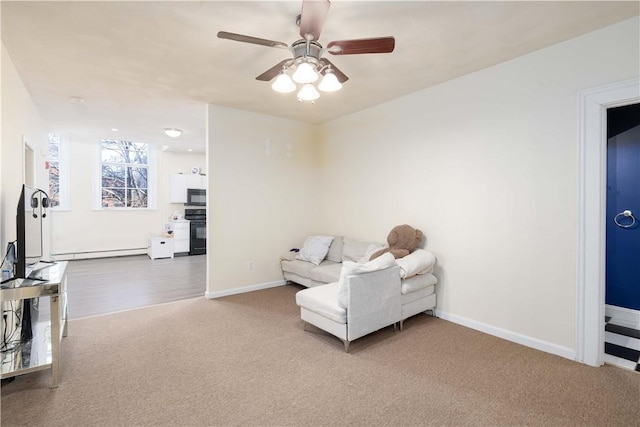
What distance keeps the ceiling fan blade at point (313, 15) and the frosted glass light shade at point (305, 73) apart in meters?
0.18

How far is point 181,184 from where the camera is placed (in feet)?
25.5

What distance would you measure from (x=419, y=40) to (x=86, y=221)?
7641 millimetres

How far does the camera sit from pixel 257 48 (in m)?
2.69

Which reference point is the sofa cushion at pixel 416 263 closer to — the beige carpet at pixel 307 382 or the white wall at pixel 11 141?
the beige carpet at pixel 307 382

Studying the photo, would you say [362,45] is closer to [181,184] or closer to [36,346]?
[36,346]

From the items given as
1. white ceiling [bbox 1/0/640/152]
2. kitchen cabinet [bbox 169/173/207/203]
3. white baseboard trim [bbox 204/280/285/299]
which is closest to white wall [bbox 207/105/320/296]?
white baseboard trim [bbox 204/280/285/299]

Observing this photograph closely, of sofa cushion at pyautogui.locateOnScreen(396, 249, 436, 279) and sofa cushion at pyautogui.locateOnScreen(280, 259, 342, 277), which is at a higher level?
sofa cushion at pyautogui.locateOnScreen(396, 249, 436, 279)

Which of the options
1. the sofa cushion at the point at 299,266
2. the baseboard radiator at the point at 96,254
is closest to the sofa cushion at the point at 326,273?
the sofa cushion at the point at 299,266

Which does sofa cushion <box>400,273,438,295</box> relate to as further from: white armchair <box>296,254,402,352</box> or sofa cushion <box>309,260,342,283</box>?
sofa cushion <box>309,260,342,283</box>

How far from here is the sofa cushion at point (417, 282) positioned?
10.3 feet

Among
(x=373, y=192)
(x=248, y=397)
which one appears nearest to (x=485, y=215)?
(x=373, y=192)

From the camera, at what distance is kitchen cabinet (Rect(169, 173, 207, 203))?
772 cm

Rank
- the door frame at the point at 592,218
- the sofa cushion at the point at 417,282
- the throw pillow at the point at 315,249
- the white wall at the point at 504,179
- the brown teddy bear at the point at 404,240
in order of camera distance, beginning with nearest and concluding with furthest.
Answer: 1. the door frame at the point at 592,218
2. the white wall at the point at 504,179
3. the sofa cushion at the point at 417,282
4. the brown teddy bear at the point at 404,240
5. the throw pillow at the point at 315,249

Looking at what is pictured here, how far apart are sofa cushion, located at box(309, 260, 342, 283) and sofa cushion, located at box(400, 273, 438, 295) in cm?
92
